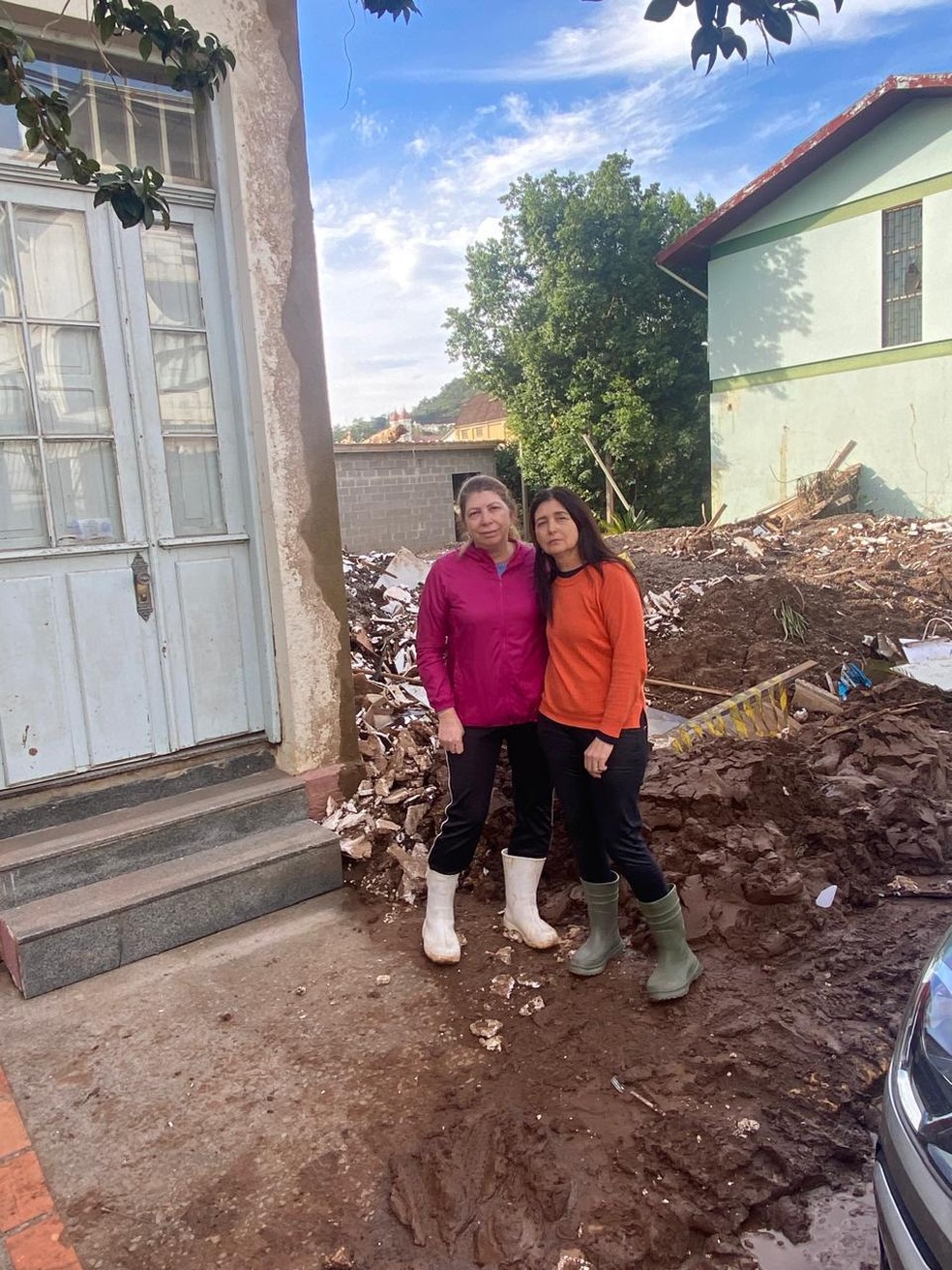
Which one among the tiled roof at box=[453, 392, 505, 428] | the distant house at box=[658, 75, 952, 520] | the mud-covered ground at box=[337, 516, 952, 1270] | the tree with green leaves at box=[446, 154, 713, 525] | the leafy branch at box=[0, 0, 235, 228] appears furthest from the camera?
the tiled roof at box=[453, 392, 505, 428]

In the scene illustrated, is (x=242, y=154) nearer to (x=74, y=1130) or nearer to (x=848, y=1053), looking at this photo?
(x=74, y=1130)

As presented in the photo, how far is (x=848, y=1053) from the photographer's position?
284cm

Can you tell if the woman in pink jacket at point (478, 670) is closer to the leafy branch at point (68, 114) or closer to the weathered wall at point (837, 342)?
the leafy branch at point (68, 114)

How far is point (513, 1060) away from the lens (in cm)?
293

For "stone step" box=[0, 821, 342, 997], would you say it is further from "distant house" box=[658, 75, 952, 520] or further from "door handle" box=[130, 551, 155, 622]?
"distant house" box=[658, 75, 952, 520]

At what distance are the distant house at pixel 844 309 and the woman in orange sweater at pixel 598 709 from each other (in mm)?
15395

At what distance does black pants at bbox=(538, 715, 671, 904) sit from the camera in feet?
10.1

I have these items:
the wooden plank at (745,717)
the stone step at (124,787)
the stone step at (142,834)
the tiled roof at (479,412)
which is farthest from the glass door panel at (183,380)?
the tiled roof at (479,412)

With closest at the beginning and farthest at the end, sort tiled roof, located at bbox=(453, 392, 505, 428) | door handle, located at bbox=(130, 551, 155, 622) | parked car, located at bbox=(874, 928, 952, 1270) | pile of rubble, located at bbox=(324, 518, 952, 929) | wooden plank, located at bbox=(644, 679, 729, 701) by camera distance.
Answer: parked car, located at bbox=(874, 928, 952, 1270), pile of rubble, located at bbox=(324, 518, 952, 929), door handle, located at bbox=(130, 551, 155, 622), wooden plank, located at bbox=(644, 679, 729, 701), tiled roof, located at bbox=(453, 392, 505, 428)

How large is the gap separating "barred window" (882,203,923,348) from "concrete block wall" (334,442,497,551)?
10.7m

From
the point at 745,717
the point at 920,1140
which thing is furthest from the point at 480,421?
the point at 920,1140

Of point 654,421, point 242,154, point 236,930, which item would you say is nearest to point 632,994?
point 236,930

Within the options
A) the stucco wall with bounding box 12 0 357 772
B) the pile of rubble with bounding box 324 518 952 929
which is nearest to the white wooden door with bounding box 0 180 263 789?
the stucco wall with bounding box 12 0 357 772

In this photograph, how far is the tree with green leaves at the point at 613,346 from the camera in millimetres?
23047
